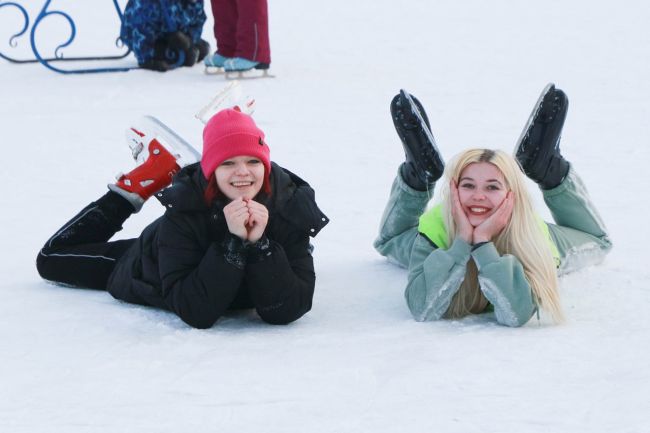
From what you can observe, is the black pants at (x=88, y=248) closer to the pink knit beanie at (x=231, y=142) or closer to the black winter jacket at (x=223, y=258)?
the black winter jacket at (x=223, y=258)

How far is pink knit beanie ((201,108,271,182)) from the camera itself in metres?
3.06

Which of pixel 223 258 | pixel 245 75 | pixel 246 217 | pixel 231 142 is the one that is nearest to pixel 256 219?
pixel 246 217

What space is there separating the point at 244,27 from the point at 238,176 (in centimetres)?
442

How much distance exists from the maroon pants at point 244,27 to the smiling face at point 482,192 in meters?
4.38

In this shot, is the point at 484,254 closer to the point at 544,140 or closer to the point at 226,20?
the point at 544,140

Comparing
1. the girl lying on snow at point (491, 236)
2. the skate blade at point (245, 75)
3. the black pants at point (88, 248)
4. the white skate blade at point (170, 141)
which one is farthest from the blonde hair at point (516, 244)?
the skate blade at point (245, 75)

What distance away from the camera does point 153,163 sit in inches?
143

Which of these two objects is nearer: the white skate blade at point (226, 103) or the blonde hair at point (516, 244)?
the blonde hair at point (516, 244)

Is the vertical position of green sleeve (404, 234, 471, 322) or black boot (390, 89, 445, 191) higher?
black boot (390, 89, 445, 191)

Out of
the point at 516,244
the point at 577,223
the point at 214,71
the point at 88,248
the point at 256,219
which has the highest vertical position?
the point at 256,219

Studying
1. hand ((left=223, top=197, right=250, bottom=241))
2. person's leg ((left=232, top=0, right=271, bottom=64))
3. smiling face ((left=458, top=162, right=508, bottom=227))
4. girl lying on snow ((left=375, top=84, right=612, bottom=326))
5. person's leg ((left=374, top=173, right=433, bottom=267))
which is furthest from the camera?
person's leg ((left=232, top=0, right=271, bottom=64))

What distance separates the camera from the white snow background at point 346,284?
2498mm

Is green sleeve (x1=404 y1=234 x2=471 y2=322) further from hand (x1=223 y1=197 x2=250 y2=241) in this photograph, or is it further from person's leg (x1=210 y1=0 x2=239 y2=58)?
person's leg (x1=210 y1=0 x2=239 y2=58)

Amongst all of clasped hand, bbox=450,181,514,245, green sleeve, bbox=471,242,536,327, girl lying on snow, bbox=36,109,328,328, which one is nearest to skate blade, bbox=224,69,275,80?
girl lying on snow, bbox=36,109,328,328
